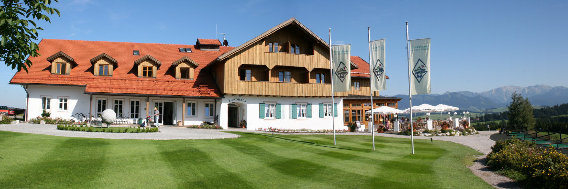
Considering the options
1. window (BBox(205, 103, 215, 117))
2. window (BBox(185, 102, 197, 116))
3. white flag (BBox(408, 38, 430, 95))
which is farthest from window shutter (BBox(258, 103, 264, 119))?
white flag (BBox(408, 38, 430, 95))

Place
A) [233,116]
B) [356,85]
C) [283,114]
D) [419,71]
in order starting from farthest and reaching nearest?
[356,85] < [233,116] < [283,114] < [419,71]

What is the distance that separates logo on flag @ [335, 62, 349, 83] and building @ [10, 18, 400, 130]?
13587 millimetres

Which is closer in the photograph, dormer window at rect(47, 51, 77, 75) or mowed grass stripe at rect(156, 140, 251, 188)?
mowed grass stripe at rect(156, 140, 251, 188)

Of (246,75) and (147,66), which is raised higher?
(147,66)

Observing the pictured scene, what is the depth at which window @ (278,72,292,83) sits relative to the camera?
119ft

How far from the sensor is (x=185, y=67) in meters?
34.5

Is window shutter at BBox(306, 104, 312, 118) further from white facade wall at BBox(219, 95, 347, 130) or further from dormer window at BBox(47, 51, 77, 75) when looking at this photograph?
dormer window at BBox(47, 51, 77, 75)

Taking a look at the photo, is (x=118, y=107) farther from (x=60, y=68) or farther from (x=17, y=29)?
(x=17, y=29)

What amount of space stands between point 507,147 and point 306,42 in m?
23.4

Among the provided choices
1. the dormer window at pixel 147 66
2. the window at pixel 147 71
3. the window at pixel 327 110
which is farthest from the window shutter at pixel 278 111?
the window at pixel 147 71

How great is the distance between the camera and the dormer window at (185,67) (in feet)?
112

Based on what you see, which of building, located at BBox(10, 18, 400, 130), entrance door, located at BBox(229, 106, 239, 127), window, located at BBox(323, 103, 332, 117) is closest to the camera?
building, located at BBox(10, 18, 400, 130)

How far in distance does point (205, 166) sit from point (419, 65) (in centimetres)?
1106

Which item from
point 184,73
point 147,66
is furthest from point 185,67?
point 147,66
